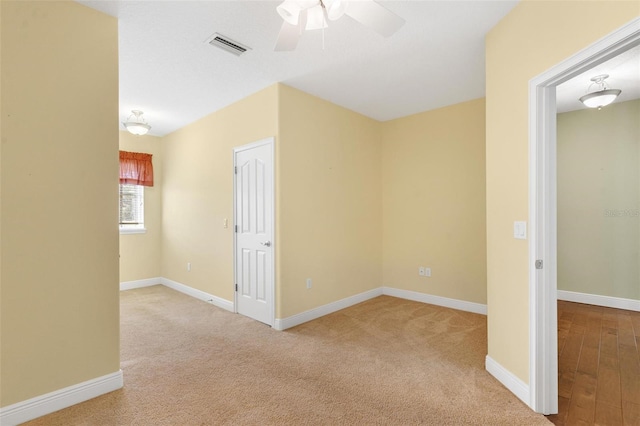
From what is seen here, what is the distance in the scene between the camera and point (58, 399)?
197 cm

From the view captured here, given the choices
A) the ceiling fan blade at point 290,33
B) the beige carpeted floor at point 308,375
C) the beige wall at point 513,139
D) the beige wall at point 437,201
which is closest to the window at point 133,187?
the beige carpeted floor at point 308,375

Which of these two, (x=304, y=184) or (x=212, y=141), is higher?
(x=212, y=141)

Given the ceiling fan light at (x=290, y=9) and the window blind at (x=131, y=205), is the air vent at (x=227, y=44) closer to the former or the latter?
the ceiling fan light at (x=290, y=9)

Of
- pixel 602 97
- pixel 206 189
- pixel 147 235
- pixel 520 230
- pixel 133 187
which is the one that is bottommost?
pixel 147 235

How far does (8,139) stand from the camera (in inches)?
72.4

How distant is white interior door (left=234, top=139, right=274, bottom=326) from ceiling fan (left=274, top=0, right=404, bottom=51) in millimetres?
1844

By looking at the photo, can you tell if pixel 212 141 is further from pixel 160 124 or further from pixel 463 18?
pixel 463 18

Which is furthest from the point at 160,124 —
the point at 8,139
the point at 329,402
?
the point at 329,402

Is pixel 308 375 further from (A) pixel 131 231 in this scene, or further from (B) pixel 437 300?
(A) pixel 131 231

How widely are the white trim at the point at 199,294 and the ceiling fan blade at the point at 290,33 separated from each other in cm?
328

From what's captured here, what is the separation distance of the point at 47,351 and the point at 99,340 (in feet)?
0.92

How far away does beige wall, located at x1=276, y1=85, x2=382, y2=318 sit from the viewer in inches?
137

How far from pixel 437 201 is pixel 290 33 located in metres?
3.23

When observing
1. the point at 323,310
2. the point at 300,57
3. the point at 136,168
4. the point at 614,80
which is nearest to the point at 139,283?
the point at 136,168
